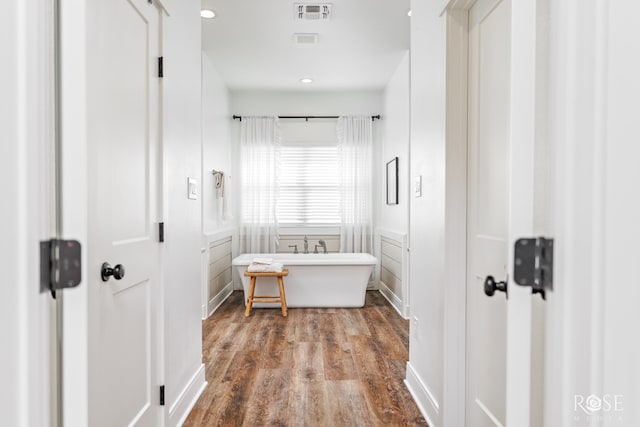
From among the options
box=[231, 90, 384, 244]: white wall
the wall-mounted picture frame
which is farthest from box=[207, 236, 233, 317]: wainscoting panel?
the wall-mounted picture frame

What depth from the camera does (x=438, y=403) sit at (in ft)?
6.59

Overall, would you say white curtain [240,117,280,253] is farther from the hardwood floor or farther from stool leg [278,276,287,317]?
the hardwood floor

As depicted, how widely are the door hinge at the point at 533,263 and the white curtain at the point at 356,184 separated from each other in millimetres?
4848

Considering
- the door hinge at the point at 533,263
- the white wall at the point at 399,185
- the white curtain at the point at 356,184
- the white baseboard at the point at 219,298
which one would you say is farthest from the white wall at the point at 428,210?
the white curtain at the point at 356,184

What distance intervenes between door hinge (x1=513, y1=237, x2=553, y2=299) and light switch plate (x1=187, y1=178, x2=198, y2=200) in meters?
1.95

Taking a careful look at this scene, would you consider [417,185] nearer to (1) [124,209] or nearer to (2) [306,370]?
(2) [306,370]

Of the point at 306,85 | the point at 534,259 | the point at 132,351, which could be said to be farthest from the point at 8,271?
the point at 306,85

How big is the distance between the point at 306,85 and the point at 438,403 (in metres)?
4.27

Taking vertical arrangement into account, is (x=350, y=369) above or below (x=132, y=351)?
below

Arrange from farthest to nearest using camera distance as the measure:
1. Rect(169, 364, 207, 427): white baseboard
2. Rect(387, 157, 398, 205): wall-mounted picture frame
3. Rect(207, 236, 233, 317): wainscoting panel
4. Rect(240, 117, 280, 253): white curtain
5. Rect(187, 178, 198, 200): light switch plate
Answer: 1. Rect(240, 117, 280, 253): white curtain
2. Rect(387, 157, 398, 205): wall-mounted picture frame
3. Rect(207, 236, 233, 317): wainscoting panel
4. Rect(187, 178, 198, 200): light switch plate
5. Rect(169, 364, 207, 427): white baseboard

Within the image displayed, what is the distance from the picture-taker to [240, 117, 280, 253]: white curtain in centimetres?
557

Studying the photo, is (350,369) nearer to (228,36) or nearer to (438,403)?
(438,403)

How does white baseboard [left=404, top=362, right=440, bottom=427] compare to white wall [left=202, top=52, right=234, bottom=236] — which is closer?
white baseboard [left=404, top=362, right=440, bottom=427]

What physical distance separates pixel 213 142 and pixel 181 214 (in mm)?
2607
